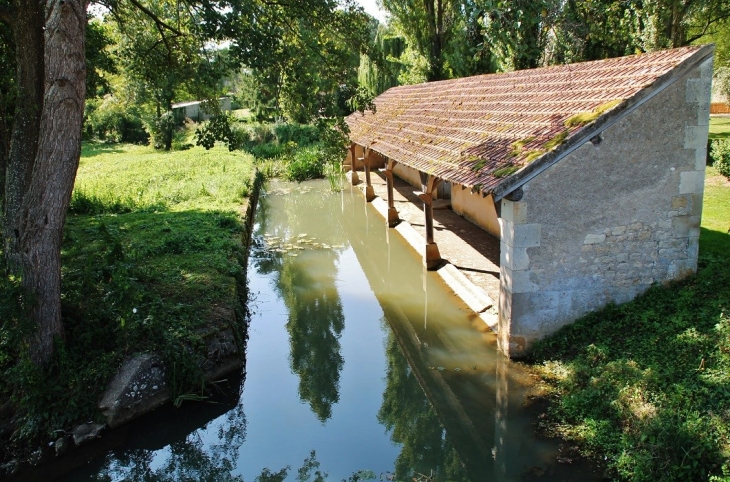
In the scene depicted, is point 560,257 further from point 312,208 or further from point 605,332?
point 312,208

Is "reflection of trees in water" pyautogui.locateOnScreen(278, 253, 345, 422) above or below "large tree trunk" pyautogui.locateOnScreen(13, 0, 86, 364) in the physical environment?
below

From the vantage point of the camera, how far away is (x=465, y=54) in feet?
64.4

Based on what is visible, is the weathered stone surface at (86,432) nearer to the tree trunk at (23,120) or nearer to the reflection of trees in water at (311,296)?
the tree trunk at (23,120)

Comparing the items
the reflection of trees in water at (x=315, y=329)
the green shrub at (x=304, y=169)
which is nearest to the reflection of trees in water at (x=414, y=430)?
the reflection of trees in water at (x=315, y=329)

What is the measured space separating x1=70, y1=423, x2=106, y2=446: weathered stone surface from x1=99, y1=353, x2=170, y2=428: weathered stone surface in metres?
0.11

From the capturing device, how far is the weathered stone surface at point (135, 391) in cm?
622

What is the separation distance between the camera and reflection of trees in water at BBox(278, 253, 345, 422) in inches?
278

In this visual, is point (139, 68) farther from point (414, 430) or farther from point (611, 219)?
point (611, 219)

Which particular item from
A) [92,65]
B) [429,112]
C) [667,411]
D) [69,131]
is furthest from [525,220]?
[92,65]

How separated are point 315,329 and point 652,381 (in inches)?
198

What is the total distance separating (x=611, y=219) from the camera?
6652mm

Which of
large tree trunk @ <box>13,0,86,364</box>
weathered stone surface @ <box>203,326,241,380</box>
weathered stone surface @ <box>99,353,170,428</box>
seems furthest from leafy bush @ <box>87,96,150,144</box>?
weathered stone surface @ <box>99,353,170,428</box>

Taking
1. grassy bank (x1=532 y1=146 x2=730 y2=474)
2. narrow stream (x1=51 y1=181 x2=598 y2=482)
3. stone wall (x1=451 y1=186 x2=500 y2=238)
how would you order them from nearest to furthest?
grassy bank (x1=532 y1=146 x2=730 y2=474) → narrow stream (x1=51 y1=181 x2=598 y2=482) → stone wall (x1=451 y1=186 x2=500 y2=238)

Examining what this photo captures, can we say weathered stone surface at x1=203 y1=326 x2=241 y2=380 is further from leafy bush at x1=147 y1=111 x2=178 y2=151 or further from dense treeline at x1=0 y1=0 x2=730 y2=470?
leafy bush at x1=147 y1=111 x2=178 y2=151
